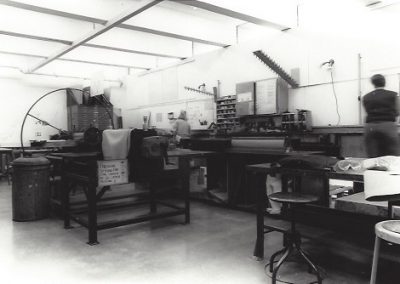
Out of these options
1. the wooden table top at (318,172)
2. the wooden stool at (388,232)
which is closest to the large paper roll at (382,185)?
the wooden stool at (388,232)

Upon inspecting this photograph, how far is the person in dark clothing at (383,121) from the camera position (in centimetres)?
400

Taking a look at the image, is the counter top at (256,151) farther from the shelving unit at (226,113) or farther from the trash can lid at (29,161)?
the trash can lid at (29,161)

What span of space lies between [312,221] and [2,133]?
10155 millimetres

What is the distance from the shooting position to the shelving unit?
640 cm

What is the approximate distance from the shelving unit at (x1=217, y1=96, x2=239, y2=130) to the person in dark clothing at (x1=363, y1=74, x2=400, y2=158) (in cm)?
259

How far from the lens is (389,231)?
1.56 metres

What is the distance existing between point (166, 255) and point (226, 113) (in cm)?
390

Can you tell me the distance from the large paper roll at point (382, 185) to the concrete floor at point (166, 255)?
2.37 feet

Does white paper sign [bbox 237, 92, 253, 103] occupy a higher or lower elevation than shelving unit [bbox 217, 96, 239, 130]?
higher

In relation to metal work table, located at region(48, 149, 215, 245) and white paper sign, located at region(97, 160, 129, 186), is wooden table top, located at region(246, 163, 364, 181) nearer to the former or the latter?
metal work table, located at region(48, 149, 215, 245)

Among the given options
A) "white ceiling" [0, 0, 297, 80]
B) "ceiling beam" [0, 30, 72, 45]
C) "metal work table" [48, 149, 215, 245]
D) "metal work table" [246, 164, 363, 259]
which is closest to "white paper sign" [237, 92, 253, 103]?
"white ceiling" [0, 0, 297, 80]

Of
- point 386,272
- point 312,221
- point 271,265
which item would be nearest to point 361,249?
point 386,272

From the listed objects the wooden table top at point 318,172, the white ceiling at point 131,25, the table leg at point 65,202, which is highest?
Answer: the white ceiling at point 131,25

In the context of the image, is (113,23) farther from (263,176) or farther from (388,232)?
(388,232)
